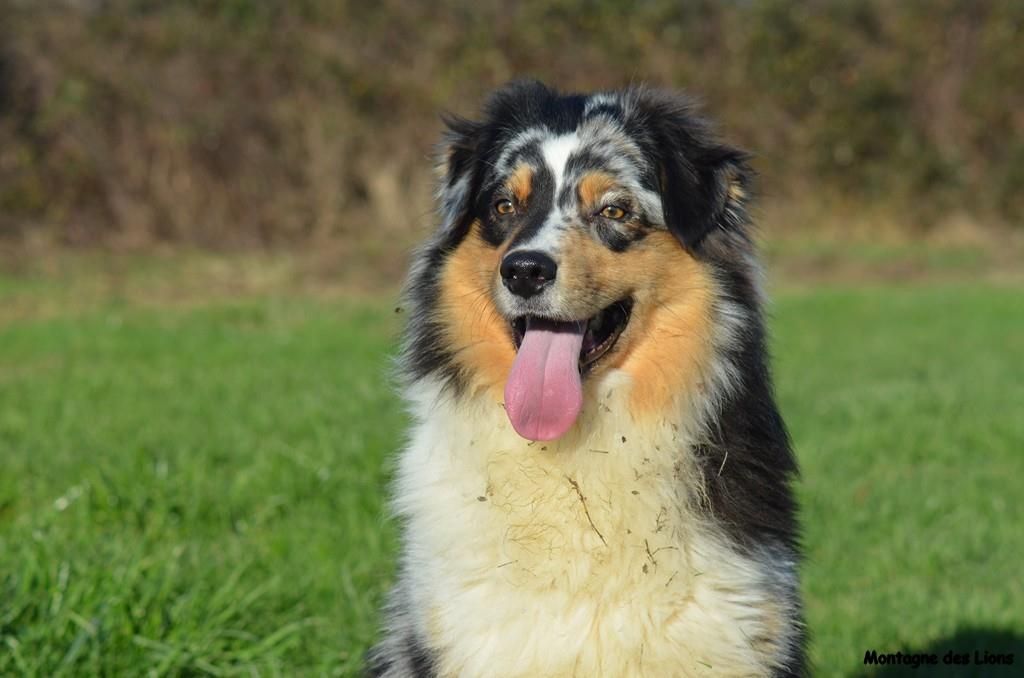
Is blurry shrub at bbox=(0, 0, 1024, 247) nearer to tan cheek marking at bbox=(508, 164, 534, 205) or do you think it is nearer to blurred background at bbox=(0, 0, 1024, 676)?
blurred background at bbox=(0, 0, 1024, 676)

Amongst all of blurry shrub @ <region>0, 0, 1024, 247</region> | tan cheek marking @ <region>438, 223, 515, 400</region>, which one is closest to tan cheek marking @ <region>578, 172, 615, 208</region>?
tan cheek marking @ <region>438, 223, 515, 400</region>

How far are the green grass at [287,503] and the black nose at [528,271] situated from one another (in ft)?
3.80

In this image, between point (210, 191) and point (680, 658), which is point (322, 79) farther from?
point (680, 658)

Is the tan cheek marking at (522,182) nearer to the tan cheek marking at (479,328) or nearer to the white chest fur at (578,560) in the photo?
the tan cheek marking at (479,328)

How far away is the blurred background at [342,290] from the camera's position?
5.61 meters

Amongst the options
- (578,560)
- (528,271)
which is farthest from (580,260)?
(578,560)

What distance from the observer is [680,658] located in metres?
3.48

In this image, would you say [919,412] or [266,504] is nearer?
[266,504]

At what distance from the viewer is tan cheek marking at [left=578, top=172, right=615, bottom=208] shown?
3.92 m

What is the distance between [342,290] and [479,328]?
14164 millimetres

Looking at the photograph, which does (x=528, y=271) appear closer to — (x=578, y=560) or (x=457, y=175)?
(x=457, y=175)

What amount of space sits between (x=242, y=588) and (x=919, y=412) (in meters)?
6.72

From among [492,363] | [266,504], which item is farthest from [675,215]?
[266,504]

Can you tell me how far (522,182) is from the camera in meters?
3.98
